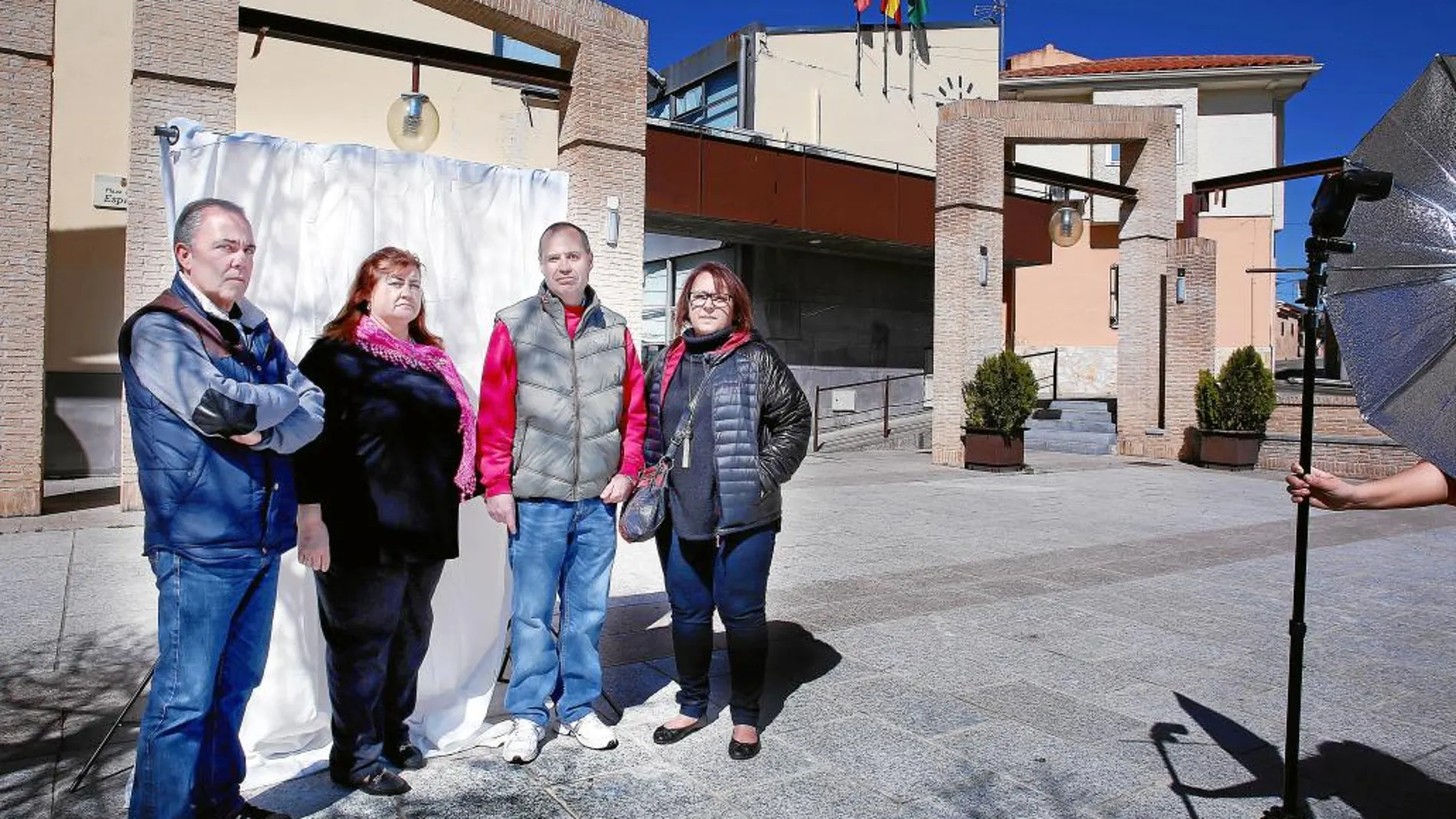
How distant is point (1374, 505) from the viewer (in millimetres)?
2807

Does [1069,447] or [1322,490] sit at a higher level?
[1322,490]

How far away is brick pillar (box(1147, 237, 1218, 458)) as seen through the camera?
57.9 ft

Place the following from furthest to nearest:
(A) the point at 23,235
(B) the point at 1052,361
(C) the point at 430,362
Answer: (B) the point at 1052,361
(A) the point at 23,235
(C) the point at 430,362

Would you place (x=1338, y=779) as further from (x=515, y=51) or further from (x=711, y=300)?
(x=515, y=51)

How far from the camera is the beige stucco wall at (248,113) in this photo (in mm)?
13492

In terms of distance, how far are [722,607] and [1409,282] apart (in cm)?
244

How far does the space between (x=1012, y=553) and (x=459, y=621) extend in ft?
17.2

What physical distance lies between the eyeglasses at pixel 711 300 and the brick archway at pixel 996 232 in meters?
12.8

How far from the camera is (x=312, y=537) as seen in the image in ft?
10.2

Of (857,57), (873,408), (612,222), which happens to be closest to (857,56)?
(857,57)

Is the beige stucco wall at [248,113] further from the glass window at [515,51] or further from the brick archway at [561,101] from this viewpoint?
the brick archway at [561,101]

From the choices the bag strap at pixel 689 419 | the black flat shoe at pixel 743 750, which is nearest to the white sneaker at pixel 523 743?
the black flat shoe at pixel 743 750

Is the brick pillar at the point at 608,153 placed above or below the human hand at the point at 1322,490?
above

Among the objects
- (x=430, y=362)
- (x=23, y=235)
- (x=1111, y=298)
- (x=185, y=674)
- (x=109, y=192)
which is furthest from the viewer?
(x=1111, y=298)
